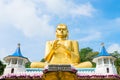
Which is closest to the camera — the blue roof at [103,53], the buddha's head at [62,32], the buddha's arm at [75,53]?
the blue roof at [103,53]

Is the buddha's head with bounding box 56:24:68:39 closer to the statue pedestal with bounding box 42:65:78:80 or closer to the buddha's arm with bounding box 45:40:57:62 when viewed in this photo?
the buddha's arm with bounding box 45:40:57:62

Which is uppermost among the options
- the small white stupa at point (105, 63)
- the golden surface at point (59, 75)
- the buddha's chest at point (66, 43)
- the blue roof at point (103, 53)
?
the buddha's chest at point (66, 43)

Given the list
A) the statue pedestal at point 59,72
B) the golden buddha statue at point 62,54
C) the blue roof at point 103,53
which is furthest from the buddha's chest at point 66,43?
the statue pedestal at point 59,72

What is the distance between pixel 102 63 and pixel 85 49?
642 inches

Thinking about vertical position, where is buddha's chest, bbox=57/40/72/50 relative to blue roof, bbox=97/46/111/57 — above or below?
above

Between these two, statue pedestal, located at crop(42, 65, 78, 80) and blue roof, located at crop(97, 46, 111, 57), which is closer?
statue pedestal, located at crop(42, 65, 78, 80)

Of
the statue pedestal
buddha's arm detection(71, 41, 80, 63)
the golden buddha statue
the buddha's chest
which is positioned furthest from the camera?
the buddha's chest

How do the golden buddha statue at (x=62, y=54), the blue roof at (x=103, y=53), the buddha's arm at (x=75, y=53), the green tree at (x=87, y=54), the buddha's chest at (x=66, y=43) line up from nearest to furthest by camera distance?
the golden buddha statue at (x=62, y=54)
the blue roof at (x=103, y=53)
the buddha's arm at (x=75, y=53)
the buddha's chest at (x=66, y=43)
the green tree at (x=87, y=54)

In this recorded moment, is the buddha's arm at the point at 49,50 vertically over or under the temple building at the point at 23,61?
over

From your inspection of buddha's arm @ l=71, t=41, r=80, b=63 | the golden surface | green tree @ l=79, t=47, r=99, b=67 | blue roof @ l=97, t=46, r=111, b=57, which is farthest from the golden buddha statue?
green tree @ l=79, t=47, r=99, b=67

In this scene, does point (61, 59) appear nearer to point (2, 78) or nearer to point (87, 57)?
point (2, 78)

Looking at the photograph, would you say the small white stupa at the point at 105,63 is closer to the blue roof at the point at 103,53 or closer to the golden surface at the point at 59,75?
the blue roof at the point at 103,53

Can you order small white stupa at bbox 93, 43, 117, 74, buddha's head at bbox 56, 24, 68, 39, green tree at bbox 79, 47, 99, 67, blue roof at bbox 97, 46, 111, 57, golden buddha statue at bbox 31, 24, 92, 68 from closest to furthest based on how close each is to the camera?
small white stupa at bbox 93, 43, 117, 74, golden buddha statue at bbox 31, 24, 92, 68, blue roof at bbox 97, 46, 111, 57, buddha's head at bbox 56, 24, 68, 39, green tree at bbox 79, 47, 99, 67

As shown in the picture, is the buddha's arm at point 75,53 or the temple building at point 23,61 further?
the buddha's arm at point 75,53
